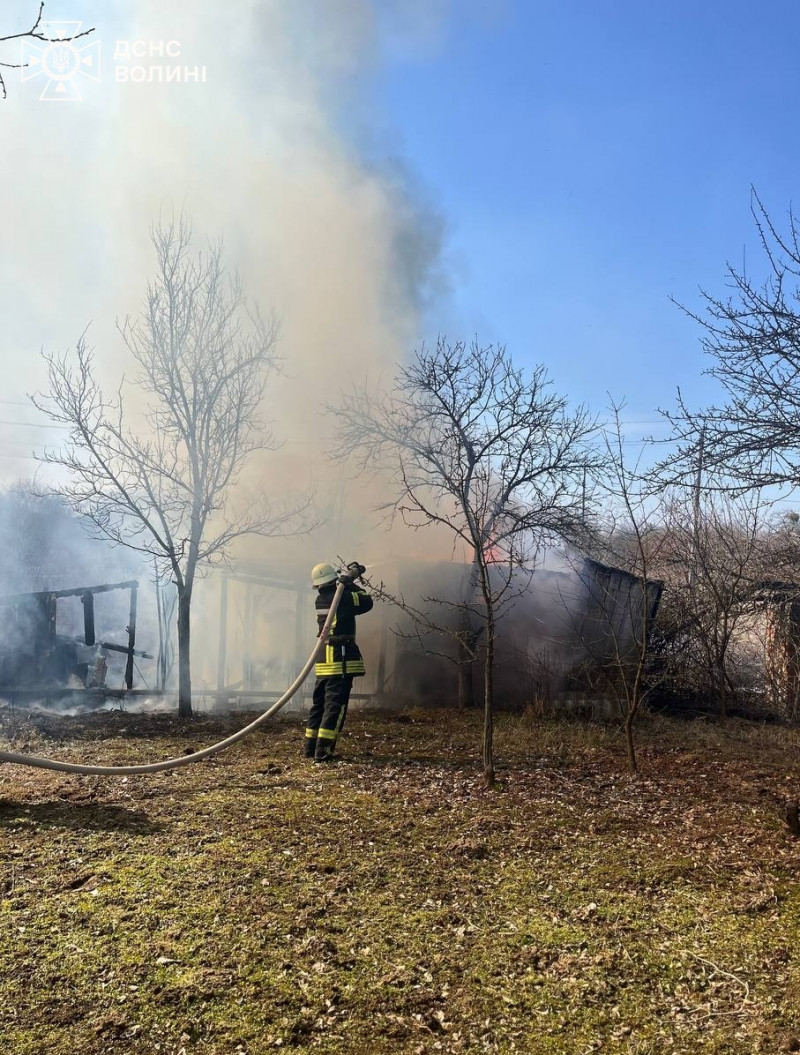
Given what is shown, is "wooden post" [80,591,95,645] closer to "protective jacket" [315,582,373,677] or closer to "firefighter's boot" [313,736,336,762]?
→ "protective jacket" [315,582,373,677]

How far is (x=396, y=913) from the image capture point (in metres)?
3.41

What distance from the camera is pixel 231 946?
120 inches

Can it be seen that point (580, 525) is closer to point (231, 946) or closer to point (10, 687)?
point (231, 946)

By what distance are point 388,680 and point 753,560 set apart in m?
5.38

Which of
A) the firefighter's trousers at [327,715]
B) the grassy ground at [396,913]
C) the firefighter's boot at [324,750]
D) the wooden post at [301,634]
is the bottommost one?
the grassy ground at [396,913]

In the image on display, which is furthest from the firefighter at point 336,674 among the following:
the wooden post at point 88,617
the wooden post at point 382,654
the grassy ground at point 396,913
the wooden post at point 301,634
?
the wooden post at point 301,634

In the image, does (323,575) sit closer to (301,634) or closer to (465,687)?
(465,687)

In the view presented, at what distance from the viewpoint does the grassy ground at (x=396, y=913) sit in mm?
2553

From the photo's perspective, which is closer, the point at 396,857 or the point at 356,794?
the point at 396,857

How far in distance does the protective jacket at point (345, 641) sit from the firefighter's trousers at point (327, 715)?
70 millimetres

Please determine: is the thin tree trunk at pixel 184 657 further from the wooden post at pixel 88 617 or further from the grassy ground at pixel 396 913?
the grassy ground at pixel 396 913

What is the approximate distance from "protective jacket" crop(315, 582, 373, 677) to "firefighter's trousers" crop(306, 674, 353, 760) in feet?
0.23

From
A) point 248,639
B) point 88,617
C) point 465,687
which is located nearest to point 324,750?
point 465,687

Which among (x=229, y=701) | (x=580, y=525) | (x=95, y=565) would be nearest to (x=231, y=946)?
(x=580, y=525)
